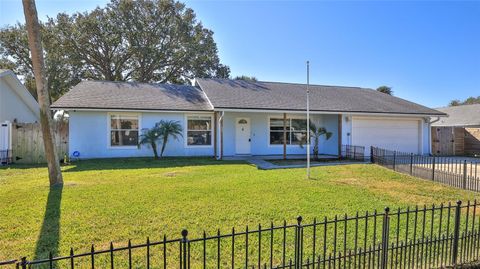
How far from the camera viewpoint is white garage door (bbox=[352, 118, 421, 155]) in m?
20.3

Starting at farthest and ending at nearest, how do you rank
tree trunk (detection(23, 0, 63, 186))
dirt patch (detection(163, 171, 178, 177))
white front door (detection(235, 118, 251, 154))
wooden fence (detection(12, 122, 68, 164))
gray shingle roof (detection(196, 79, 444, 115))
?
1. white front door (detection(235, 118, 251, 154))
2. gray shingle roof (detection(196, 79, 444, 115))
3. wooden fence (detection(12, 122, 68, 164))
4. dirt patch (detection(163, 171, 178, 177))
5. tree trunk (detection(23, 0, 63, 186))

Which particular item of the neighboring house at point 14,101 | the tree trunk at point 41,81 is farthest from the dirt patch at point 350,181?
the neighboring house at point 14,101

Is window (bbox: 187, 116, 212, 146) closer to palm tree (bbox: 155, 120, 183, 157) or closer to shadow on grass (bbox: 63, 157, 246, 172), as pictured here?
palm tree (bbox: 155, 120, 183, 157)

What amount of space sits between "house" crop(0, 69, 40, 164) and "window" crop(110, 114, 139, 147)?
14.7 ft

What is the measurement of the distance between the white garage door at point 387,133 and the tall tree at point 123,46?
721 inches

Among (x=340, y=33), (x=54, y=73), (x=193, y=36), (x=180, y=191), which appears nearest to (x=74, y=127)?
(x=180, y=191)

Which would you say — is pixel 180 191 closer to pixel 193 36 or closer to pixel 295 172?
pixel 295 172

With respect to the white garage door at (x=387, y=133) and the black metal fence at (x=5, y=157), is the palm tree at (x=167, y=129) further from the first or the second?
the white garage door at (x=387, y=133)

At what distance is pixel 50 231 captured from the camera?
230 inches

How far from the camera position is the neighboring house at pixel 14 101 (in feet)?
59.9

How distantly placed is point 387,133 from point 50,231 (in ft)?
64.4

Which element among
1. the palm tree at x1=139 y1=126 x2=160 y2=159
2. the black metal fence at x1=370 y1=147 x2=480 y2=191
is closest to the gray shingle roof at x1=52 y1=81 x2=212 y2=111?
the palm tree at x1=139 y1=126 x2=160 y2=159

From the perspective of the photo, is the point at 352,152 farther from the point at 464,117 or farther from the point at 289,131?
the point at 464,117

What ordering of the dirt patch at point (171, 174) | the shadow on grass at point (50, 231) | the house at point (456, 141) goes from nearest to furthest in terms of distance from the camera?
1. the shadow on grass at point (50, 231)
2. the dirt patch at point (171, 174)
3. the house at point (456, 141)
